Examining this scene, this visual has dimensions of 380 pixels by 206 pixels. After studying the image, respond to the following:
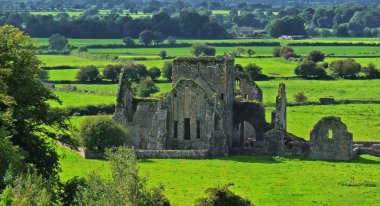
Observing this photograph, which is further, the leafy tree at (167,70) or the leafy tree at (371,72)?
the leafy tree at (167,70)

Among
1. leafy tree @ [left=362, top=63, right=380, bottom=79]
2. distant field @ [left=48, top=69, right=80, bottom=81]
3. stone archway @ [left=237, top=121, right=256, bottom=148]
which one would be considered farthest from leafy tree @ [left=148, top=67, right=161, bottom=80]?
stone archway @ [left=237, top=121, right=256, bottom=148]

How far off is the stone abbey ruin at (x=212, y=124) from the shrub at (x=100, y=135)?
194 cm

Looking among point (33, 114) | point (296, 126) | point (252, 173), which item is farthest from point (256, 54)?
point (33, 114)

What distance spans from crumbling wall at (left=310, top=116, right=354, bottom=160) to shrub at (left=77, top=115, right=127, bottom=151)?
12.8 metres

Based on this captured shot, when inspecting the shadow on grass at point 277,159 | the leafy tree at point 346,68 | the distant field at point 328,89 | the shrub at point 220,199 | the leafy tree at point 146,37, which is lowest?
the shadow on grass at point 277,159

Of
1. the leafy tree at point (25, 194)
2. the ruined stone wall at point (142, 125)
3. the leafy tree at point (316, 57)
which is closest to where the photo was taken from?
the leafy tree at point (25, 194)

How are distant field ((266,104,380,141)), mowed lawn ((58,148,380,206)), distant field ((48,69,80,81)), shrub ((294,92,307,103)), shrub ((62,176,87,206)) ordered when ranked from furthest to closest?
1. distant field ((48,69,80,81))
2. shrub ((294,92,307,103))
3. distant field ((266,104,380,141))
4. mowed lawn ((58,148,380,206))
5. shrub ((62,176,87,206))

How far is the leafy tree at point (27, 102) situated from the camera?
46.3 metres

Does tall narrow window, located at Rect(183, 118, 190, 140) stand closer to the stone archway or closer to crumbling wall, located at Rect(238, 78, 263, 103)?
the stone archway

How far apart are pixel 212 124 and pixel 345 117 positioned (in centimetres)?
2415

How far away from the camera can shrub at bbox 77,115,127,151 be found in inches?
2677

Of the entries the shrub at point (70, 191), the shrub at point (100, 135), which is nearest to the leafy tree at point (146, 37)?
the shrub at point (100, 135)

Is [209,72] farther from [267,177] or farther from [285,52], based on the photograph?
[285,52]

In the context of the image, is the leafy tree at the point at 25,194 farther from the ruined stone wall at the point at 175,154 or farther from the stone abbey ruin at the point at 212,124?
the stone abbey ruin at the point at 212,124
